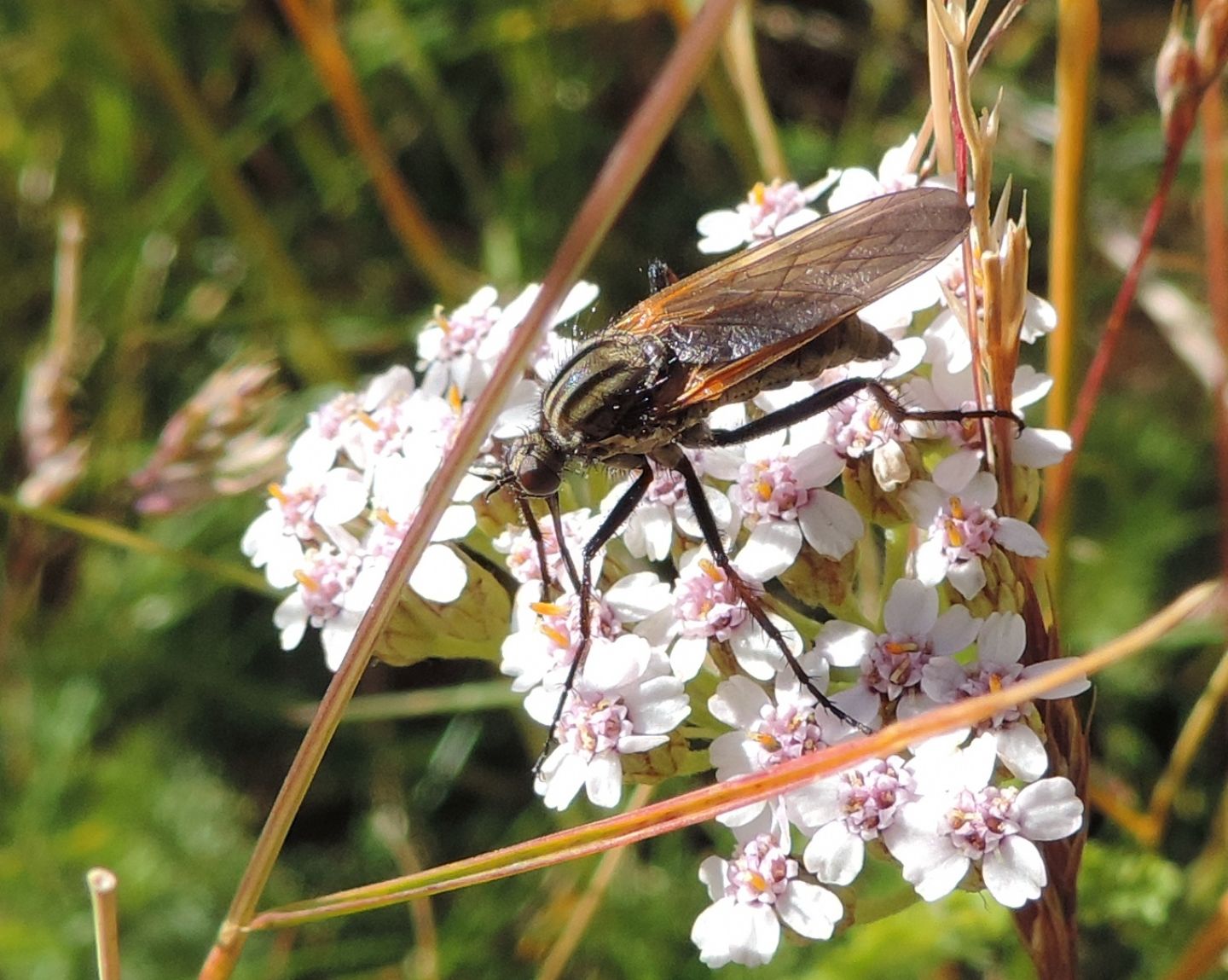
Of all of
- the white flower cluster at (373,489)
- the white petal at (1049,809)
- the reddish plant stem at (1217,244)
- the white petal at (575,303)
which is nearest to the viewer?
the white petal at (1049,809)

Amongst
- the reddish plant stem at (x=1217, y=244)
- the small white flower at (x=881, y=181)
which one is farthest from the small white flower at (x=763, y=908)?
the reddish plant stem at (x=1217, y=244)

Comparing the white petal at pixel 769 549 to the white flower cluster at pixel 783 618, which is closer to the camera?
the white flower cluster at pixel 783 618

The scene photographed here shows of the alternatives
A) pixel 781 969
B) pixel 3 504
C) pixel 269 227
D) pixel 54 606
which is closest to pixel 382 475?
pixel 3 504

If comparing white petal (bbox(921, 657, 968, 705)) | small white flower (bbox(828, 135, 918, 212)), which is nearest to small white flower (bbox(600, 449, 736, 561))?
white petal (bbox(921, 657, 968, 705))

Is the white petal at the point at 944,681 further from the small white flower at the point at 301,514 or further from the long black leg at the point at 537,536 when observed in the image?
the small white flower at the point at 301,514

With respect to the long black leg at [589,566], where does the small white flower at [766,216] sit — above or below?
above

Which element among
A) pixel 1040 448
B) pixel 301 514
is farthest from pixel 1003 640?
pixel 301 514

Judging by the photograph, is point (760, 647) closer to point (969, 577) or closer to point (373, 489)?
point (969, 577)

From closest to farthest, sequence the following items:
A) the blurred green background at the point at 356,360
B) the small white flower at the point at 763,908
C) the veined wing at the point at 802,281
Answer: the small white flower at the point at 763,908, the veined wing at the point at 802,281, the blurred green background at the point at 356,360

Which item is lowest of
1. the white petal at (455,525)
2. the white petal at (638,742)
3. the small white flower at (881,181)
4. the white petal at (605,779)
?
the white petal at (605,779)
